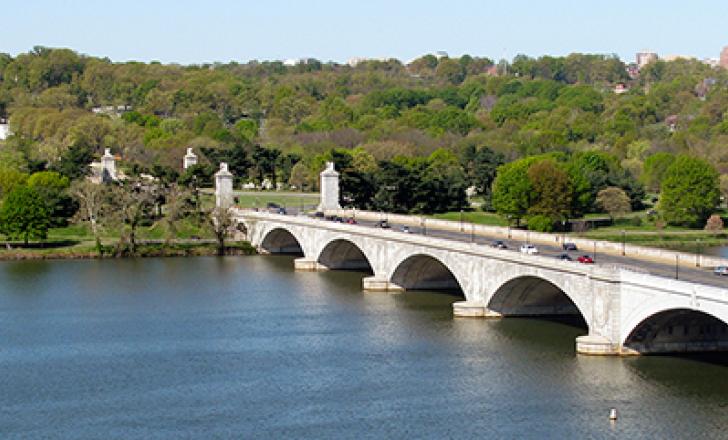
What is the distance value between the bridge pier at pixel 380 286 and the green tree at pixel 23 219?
35.9m

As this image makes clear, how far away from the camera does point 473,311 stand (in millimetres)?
75062

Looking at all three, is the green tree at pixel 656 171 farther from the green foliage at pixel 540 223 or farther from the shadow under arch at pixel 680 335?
the shadow under arch at pixel 680 335

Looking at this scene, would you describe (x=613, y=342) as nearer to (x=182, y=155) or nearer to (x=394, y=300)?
(x=394, y=300)

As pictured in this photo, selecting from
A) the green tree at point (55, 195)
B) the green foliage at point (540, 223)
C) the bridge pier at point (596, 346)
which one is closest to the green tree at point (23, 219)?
the green tree at point (55, 195)

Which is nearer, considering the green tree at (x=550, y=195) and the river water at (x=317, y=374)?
the river water at (x=317, y=374)

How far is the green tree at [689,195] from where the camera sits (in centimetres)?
12875

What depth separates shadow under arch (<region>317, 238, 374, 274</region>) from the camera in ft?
334

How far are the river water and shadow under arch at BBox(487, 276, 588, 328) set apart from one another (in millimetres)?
1275

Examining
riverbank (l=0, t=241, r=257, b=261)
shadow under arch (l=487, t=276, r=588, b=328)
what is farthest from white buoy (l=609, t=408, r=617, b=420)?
riverbank (l=0, t=241, r=257, b=261)

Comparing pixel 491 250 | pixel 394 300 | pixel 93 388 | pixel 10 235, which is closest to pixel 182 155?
pixel 10 235

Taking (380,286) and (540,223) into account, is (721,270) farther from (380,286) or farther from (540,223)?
(540,223)

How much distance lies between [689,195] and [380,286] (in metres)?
51.3

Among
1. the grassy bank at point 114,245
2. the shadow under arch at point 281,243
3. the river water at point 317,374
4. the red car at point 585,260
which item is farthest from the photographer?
the shadow under arch at point 281,243

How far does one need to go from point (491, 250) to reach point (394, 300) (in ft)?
40.8
